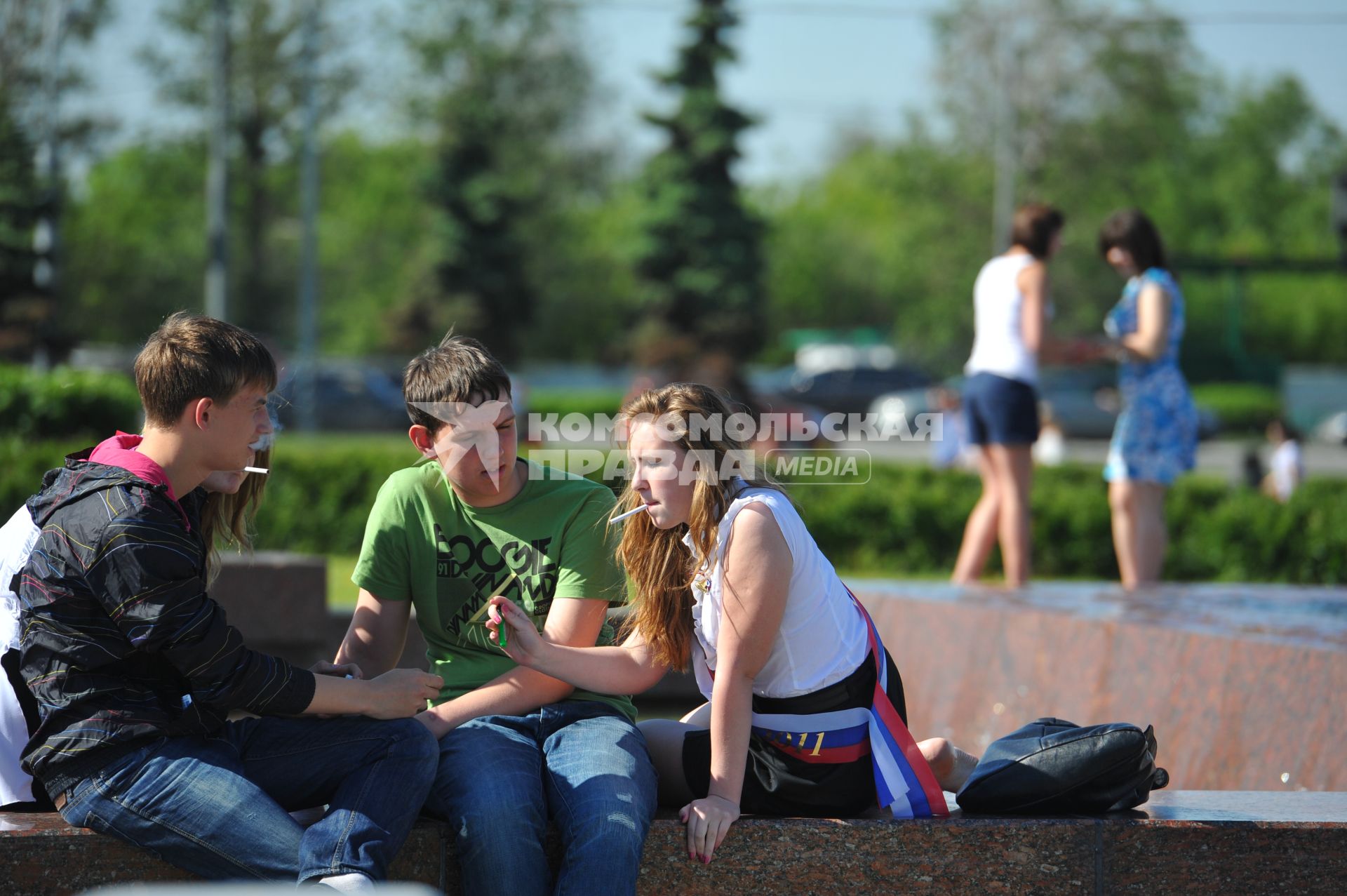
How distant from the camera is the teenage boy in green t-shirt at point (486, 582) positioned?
9.50 ft

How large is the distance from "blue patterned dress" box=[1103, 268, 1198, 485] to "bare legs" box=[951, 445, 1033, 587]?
37 cm

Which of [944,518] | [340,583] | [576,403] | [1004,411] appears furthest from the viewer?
[576,403]

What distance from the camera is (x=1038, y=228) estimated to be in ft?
21.2

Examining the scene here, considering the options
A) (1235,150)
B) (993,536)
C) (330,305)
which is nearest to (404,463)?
(993,536)

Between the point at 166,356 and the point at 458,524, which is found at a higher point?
the point at 166,356

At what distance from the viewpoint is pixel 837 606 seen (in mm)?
3012

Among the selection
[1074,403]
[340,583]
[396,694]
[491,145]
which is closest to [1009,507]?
[396,694]

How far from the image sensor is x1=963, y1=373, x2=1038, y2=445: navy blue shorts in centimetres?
626

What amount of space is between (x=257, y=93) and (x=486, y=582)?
124 ft

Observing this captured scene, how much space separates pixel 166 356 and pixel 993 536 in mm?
4633

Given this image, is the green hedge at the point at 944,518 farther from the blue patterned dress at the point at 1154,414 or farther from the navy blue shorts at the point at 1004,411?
the blue patterned dress at the point at 1154,414

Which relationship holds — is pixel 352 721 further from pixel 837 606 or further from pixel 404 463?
pixel 404 463

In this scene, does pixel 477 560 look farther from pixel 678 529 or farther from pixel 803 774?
pixel 803 774

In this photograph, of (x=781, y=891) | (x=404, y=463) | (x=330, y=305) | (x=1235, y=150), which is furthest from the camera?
(x=1235, y=150)
